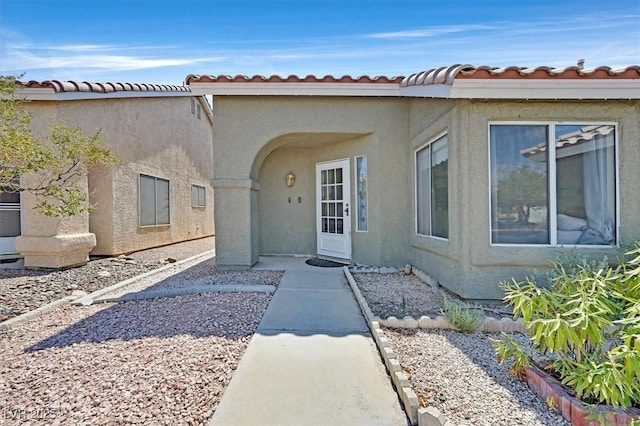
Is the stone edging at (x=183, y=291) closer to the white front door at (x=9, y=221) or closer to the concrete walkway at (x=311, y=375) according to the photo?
the concrete walkway at (x=311, y=375)

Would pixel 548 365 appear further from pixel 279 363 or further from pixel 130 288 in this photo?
pixel 130 288

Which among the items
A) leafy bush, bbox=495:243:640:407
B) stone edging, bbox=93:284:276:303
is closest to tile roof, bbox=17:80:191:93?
stone edging, bbox=93:284:276:303

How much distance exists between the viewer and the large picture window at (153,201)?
11875mm

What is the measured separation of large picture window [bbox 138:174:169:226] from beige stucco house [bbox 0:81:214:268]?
0.04 metres

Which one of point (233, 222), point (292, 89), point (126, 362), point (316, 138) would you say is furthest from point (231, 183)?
point (126, 362)

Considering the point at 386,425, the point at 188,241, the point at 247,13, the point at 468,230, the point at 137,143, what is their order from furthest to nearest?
the point at 188,241
the point at 137,143
the point at 247,13
the point at 468,230
the point at 386,425

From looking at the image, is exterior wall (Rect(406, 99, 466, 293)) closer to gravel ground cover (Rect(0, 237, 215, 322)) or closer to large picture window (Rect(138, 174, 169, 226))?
gravel ground cover (Rect(0, 237, 215, 322))

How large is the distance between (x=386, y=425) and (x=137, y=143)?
1193cm

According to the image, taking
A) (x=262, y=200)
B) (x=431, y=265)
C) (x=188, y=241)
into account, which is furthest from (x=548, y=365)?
(x=188, y=241)

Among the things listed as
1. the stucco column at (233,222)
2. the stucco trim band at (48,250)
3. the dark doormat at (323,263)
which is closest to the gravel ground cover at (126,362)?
the stucco column at (233,222)

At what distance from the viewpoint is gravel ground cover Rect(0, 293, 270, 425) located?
2979mm

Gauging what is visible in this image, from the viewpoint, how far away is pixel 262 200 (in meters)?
10.5

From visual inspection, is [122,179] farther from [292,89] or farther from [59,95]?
[292,89]

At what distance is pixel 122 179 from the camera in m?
10.7
